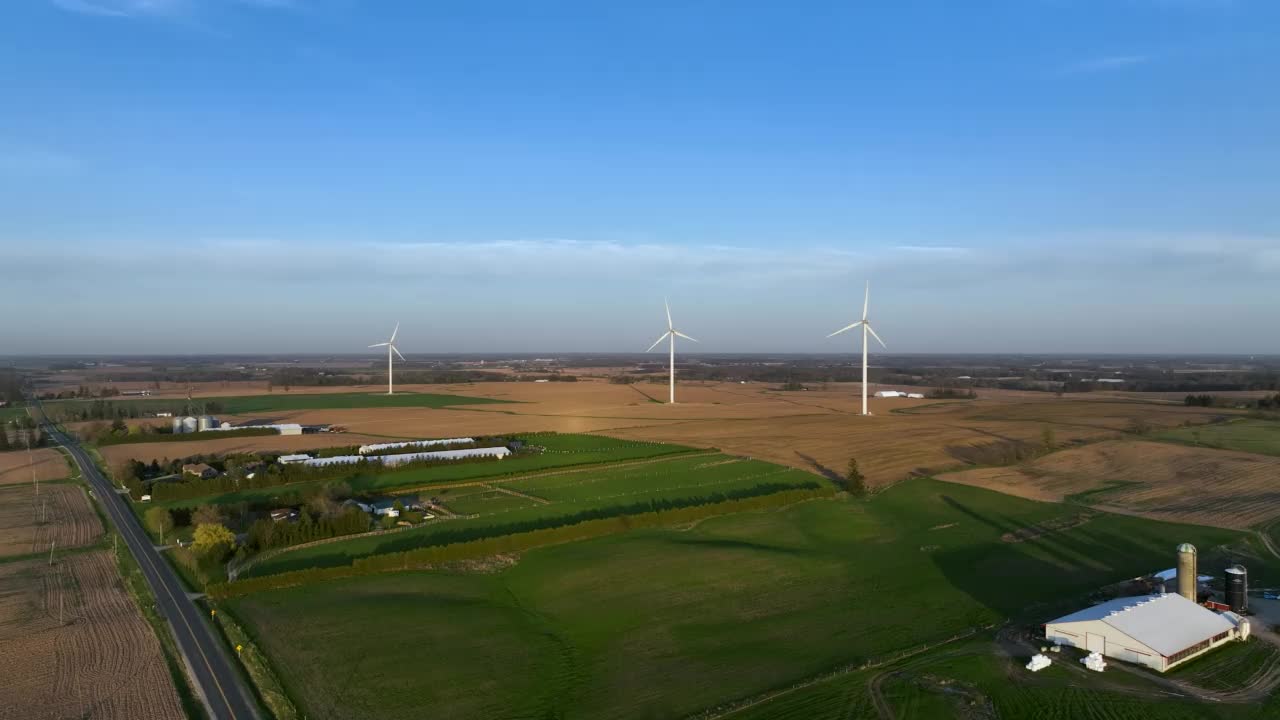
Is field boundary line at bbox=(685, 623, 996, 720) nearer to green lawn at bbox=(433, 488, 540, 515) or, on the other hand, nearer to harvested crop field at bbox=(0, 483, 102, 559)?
green lawn at bbox=(433, 488, 540, 515)

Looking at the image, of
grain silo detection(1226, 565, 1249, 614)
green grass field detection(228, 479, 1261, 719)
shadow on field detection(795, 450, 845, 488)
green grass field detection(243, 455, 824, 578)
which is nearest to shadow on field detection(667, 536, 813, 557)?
green grass field detection(228, 479, 1261, 719)

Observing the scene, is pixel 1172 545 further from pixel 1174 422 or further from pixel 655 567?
pixel 1174 422

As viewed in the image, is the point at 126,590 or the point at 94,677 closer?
the point at 94,677

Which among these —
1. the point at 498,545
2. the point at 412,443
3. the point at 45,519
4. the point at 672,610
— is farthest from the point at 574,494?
the point at 45,519

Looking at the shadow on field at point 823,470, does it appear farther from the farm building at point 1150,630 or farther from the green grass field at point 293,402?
the green grass field at point 293,402

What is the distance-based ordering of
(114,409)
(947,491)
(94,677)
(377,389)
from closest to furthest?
(94,677)
(947,491)
(114,409)
(377,389)

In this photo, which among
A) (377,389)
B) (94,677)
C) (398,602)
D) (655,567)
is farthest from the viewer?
(377,389)

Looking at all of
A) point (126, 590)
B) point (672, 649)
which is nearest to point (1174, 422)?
point (672, 649)
